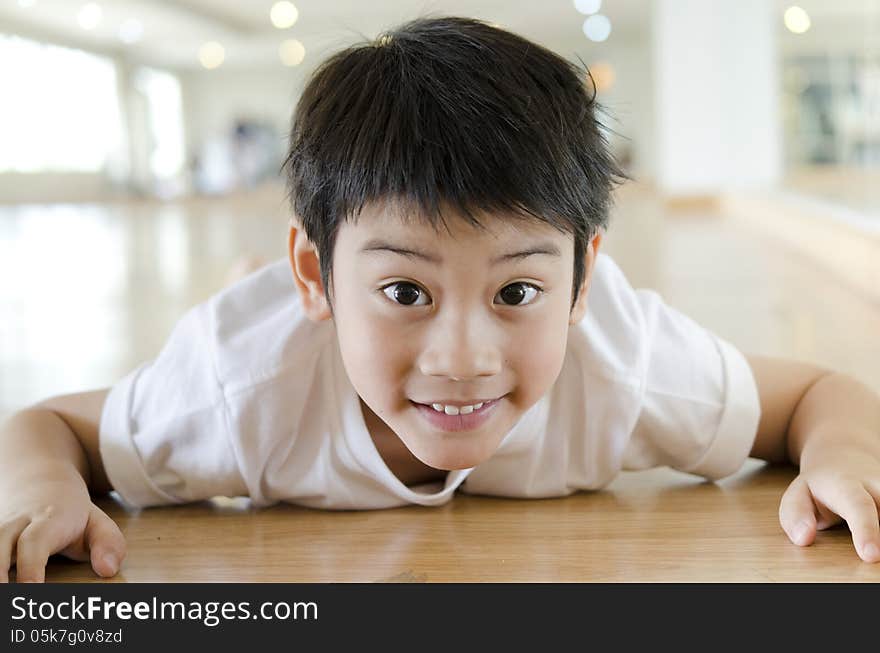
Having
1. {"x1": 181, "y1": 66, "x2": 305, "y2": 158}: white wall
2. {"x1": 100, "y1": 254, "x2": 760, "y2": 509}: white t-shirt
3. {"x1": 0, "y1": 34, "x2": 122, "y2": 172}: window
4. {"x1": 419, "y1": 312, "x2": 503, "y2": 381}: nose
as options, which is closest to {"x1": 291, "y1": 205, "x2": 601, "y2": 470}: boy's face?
{"x1": 419, "y1": 312, "x2": 503, "y2": 381}: nose

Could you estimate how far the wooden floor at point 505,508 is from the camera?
78 centimetres

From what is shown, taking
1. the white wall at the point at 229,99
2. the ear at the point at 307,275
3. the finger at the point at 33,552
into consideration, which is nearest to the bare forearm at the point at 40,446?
the finger at the point at 33,552

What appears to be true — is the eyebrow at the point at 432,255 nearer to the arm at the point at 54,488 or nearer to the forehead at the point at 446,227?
the forehead at the point at 446,227

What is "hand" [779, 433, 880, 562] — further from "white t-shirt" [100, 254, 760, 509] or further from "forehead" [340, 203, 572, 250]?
"forehead" [340, 203, 572, 250]

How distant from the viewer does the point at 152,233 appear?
5.80 metres

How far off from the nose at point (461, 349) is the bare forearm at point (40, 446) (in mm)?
339

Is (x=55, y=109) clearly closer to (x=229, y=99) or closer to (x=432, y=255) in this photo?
(x=229, y=99)

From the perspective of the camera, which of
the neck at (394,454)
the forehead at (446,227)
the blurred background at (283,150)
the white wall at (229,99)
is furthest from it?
the white wall at (229,99)

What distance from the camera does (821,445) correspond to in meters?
0.90

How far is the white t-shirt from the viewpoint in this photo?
36.1 inches

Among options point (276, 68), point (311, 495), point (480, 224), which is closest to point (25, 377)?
point (311, 495)

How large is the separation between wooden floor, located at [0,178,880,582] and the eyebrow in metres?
0.21

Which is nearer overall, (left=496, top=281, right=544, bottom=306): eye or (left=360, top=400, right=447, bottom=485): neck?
(left=496, top=281, right=544, bottom=306): eye

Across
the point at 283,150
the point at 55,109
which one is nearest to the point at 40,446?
the point at 283,150
